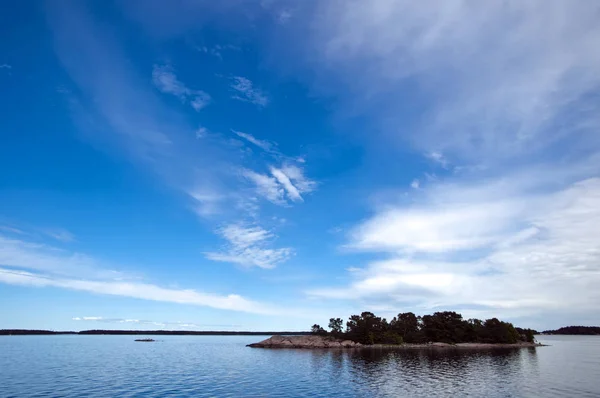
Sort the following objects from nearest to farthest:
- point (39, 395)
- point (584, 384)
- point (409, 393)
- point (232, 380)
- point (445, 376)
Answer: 1. point (39, 395)
2. point (409, 393)
3. point (584, 384)
4. point (232, 380)
5. point (445, 376)

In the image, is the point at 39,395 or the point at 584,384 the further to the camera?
the point at 584,384

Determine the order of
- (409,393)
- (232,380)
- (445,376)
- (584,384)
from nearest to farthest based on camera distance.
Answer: (409,393)
(584,384)
(232,380)
(445,376)

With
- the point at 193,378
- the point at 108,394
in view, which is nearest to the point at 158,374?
the point at 193,378

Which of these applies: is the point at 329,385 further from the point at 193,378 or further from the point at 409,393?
the point at 193,378

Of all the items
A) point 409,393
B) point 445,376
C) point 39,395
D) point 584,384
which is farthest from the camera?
point 445,376

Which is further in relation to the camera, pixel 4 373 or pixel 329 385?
pixel 4 373

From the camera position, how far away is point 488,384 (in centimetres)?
7581

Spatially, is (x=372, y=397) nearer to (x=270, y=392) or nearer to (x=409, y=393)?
(x=409, y=393)

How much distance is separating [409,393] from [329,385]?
57.1 ft

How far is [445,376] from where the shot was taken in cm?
8888

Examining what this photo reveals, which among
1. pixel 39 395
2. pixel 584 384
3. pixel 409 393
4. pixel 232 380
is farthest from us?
pixel 232 380

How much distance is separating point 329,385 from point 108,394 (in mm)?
41872

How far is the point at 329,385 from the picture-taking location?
76625mm

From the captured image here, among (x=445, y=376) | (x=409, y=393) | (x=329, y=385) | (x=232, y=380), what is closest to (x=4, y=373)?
(x=232, y=380)
